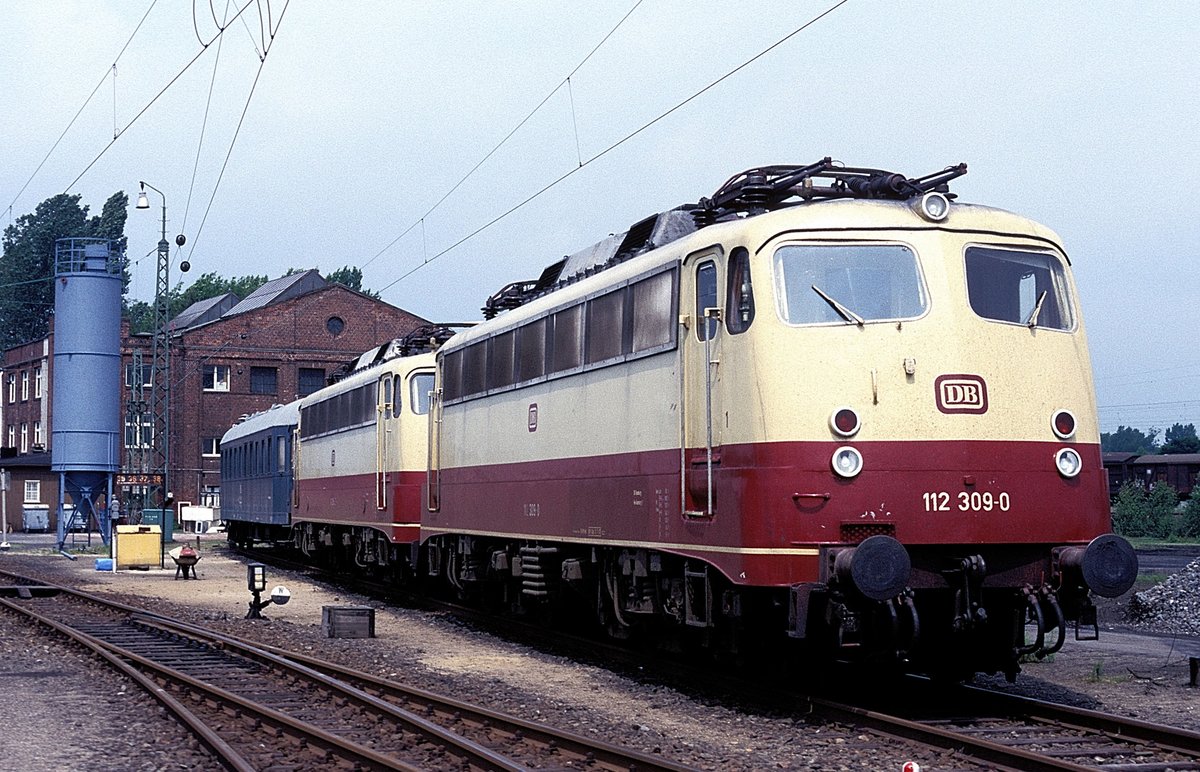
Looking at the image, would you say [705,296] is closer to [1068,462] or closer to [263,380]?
[1068,462]

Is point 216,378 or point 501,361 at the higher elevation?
point 216,378

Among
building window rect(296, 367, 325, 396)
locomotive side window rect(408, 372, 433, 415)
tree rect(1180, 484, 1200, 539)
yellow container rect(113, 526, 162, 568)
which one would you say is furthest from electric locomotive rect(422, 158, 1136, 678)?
building window rect(296, 367, 325, 396)

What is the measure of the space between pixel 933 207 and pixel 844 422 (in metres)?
1.89

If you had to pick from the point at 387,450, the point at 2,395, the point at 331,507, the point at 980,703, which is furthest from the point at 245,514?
the point at 2,395

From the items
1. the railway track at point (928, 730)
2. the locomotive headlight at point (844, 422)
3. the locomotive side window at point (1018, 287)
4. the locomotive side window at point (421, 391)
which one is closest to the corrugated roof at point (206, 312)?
the locomotive side window at point (421, 391)

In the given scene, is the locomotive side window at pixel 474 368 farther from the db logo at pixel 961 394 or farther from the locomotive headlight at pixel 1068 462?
the locomotive headlight at pixel 1068 462

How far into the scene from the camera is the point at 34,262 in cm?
10388

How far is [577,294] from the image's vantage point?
14.5m

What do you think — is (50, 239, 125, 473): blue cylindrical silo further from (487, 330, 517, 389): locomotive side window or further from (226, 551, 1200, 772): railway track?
(226, 551, 1200, 772): railway track

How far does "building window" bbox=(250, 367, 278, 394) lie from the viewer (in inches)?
2525

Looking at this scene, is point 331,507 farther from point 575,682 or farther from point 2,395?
point 2,395

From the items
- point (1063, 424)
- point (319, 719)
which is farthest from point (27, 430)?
point (1063, 424)

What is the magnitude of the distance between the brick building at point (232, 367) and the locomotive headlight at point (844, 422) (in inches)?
2148

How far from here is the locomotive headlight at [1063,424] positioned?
1088 centimetres
